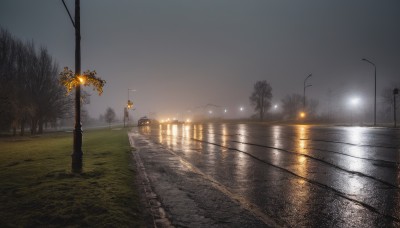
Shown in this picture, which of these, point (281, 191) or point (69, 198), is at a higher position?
point (69, 198)

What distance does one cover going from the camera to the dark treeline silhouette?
32594 millimetres

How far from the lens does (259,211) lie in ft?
18.4

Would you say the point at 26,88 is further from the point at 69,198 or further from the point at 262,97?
the point at 262,97

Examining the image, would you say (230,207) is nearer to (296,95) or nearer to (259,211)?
(259,211)

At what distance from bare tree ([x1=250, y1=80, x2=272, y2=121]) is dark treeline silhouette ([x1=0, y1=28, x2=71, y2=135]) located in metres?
59.1

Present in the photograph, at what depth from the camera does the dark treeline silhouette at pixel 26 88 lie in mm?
32594

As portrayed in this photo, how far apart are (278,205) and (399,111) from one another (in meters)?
114

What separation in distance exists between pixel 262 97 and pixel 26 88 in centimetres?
6595

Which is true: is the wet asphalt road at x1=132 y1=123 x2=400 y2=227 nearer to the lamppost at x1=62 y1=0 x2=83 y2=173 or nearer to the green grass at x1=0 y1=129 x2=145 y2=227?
the green grass at x1=0 y1=129 x2=145 y2=227

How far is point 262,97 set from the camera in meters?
90.6

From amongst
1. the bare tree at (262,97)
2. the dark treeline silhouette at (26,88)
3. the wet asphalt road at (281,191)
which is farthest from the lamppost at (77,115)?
the bare tree at (262,97)

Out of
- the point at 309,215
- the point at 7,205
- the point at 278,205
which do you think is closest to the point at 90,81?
the point at 7,205

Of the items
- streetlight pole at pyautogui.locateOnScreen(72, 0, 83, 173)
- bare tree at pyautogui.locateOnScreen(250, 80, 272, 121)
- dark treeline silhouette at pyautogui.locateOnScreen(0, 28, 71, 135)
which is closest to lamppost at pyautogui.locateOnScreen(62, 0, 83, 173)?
streetlight pole at pyautogui.locateOnScreen(72, 0, 83, 173)

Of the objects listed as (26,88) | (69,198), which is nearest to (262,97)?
(26,88)
